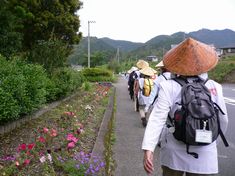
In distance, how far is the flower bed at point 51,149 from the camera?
14.2 feet

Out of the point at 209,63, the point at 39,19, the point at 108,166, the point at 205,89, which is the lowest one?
the point at 108,166

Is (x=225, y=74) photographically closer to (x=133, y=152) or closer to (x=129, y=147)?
(x=129, y=147)

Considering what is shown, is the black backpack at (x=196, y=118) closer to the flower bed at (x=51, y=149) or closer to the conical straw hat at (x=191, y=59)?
the conical straw hat at (x=191, y=59)

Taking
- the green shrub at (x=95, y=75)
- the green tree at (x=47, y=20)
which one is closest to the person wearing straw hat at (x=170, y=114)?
the green tree at (x=47, y=20)

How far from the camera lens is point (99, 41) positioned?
146 m

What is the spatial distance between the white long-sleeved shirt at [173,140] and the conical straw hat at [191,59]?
0.44ft

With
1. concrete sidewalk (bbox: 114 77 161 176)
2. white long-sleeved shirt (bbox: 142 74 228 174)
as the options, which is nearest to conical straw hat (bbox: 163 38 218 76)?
white long-sleeved shirt (bbox: 142 74 228 174)

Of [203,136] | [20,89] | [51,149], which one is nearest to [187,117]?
[203,136]

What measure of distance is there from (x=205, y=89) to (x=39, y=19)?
52.5 ft

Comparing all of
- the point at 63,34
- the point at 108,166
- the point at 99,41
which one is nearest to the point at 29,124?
the point at 108,166

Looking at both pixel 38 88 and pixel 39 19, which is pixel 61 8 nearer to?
pixel 39 19

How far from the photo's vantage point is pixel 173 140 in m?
2.78

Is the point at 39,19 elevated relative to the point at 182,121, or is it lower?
elevated

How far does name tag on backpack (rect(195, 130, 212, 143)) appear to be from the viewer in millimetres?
2512
